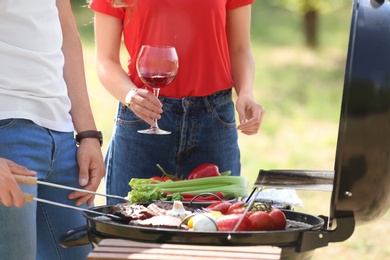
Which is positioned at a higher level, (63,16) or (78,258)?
(63,16)

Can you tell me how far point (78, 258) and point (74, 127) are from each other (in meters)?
0.53

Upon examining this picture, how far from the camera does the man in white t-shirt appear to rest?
3105 millimetres

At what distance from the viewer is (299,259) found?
2961 mm

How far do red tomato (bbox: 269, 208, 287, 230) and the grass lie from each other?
300 cm

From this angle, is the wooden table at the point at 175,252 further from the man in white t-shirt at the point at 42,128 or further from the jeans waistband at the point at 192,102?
the jeans waistband at the point at 192,102

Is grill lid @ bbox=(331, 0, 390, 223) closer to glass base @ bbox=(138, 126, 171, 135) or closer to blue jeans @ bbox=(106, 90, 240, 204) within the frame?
glass base @ bbox=(138, 126, 171, 135)

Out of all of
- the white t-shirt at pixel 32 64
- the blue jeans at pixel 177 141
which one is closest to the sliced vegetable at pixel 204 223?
the white t-shirt at pixel 32 64

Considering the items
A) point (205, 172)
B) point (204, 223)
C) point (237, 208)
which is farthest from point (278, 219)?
point (205, 172)

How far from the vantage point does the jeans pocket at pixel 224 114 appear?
13.3 feet

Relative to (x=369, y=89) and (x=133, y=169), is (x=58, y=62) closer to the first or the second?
(x=133, y=169)

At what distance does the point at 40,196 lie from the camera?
11.0ft

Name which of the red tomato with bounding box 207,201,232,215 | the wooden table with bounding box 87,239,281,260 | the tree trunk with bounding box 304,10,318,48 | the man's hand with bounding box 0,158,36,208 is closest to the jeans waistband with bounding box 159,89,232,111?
the red tomato with bounding box 207,201,232,215

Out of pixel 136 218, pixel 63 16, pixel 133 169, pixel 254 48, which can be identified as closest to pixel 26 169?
pixel 136 218

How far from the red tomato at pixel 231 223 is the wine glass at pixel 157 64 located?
854mm
